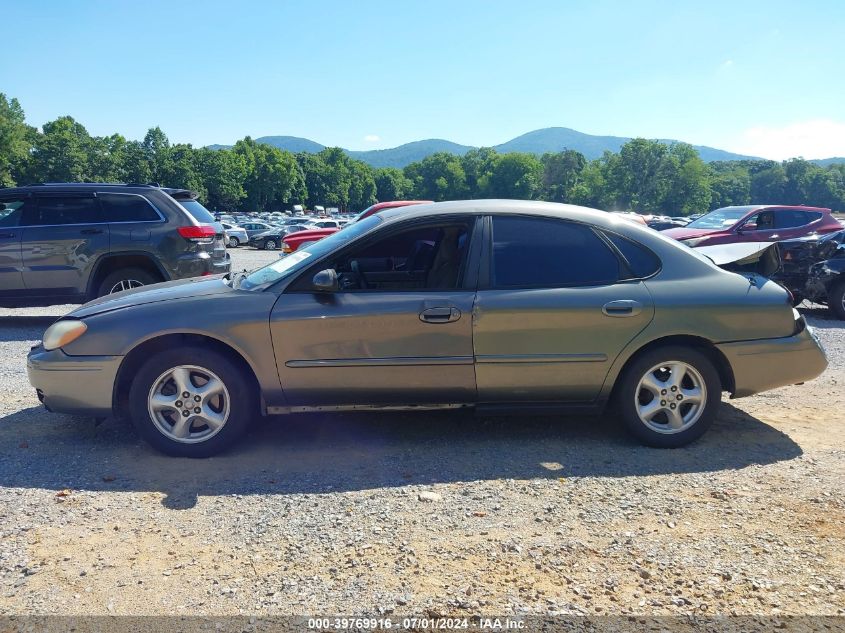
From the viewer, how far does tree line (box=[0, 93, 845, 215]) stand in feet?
251

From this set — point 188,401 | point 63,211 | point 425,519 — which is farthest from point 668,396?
point 63,211

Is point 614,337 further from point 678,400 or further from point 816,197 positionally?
point 816,197

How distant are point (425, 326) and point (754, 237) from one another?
11.8 metres

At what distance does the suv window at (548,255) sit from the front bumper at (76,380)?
99.3 inches

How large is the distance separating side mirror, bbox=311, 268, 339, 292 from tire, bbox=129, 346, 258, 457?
0.75 metres

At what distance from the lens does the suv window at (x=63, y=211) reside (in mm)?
8094

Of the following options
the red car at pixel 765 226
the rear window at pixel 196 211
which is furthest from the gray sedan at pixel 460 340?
the red car at pixel 765 226

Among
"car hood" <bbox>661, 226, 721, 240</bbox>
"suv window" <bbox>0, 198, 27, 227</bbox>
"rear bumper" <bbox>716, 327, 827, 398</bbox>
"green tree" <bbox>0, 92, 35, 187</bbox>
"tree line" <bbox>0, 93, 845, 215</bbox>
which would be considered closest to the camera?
"rear bumper" <bbox>716, 327, 827, 398</bbox>

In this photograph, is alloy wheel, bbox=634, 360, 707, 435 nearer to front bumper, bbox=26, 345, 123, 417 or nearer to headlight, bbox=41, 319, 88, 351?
front bumper, bbox=26, 345, 123, 417

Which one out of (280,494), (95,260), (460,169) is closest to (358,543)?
(280,494)

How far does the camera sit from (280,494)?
3494 mm

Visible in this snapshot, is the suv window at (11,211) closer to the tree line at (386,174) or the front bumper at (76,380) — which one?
the front bumper at (76,380)

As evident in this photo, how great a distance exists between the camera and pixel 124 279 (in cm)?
820

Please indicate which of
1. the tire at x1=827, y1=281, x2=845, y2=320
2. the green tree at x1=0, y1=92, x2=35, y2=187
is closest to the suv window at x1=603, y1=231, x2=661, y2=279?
the tire at x1=827, y1=281, x2=845, y2=320
